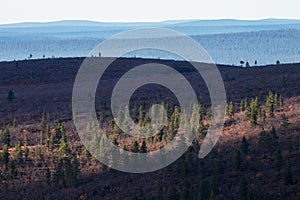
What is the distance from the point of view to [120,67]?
92500 millimetres

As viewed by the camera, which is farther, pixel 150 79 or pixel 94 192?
pixel 150 79

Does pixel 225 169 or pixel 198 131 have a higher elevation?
pixel 198 131

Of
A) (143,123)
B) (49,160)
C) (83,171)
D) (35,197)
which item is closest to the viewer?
(35,197)

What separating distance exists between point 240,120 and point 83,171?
11.3 meters

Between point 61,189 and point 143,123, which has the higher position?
point 143,123

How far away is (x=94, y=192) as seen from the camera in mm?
28781

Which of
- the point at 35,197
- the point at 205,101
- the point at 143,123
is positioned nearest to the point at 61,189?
the point at 35,197

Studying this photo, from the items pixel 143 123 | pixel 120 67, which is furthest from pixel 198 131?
pixel 120 67

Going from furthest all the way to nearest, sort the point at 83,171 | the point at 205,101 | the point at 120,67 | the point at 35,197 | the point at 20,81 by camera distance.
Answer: the point at 120,67 → the point at 20,81 → the point at 205,101 → the point at 83,171 → the point at 35,197

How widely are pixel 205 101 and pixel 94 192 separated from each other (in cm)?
2292

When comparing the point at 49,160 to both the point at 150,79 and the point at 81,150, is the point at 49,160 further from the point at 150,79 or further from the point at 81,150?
the point at 150,79

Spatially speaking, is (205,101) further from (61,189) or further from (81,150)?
(61,189)

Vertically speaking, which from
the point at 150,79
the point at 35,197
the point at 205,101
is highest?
the point at 150,79

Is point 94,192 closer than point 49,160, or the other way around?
point 94,192
